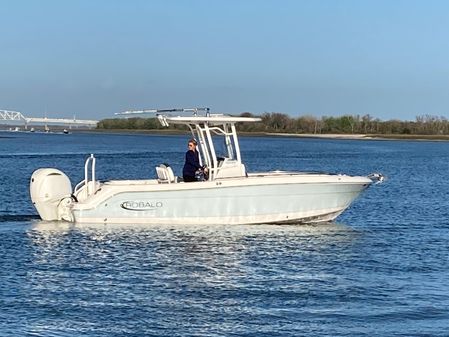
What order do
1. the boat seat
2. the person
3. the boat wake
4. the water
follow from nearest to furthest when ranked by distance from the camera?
the water, the boat seat, the person, the boat wake

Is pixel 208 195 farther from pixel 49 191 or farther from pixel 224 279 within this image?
pixel 224 279

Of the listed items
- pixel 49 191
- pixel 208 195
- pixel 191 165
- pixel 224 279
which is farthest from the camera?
pixel 49 191

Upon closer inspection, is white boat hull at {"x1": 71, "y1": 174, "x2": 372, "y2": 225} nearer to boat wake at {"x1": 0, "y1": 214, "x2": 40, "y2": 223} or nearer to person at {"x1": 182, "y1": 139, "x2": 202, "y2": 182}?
person at {"x1": 182, "y1": 139, "x2": 202, "y2": 182}

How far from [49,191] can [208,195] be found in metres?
4.35

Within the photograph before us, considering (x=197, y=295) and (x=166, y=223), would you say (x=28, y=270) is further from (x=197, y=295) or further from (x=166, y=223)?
(x=166, y=223)

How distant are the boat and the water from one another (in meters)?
0.36

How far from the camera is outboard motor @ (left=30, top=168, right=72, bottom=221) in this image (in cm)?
2372

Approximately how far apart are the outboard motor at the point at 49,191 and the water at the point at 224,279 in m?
0.47

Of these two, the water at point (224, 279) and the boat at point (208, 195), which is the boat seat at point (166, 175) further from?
the water at point (224, 279)

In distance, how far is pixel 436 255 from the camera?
786 inches

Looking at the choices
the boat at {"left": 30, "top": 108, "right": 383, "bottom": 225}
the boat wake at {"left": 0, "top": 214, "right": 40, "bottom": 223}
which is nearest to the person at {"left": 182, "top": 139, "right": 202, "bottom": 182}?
the boat at {"left": 30, "top": 108, "right": 383, "bottom": 225}

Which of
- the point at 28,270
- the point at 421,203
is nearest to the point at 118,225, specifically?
the point at 28,270

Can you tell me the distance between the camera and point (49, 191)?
936 inches

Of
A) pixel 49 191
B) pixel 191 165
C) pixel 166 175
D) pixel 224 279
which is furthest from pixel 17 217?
pixel 224 279
